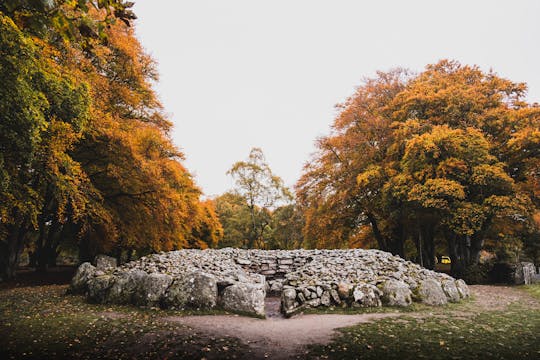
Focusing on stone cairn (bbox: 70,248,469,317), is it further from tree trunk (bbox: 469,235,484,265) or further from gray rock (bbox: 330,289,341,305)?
tree trunk (bbox: 469,235,484,265)

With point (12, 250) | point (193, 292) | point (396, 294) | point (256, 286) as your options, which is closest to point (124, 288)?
point (193, 292)

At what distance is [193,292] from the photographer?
9.69 metres

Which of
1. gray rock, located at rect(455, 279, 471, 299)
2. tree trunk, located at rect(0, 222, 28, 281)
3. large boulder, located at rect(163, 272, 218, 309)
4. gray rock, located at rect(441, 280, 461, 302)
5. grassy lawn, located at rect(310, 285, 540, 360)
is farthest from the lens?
tree trunk, located at rect(0, 222, 28, 281)

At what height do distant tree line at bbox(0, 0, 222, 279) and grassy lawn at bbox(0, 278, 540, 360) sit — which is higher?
distant tree line at bbox(0, 0, 222, 279)

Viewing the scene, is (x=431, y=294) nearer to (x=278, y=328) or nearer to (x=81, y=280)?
(x=278, y=328)

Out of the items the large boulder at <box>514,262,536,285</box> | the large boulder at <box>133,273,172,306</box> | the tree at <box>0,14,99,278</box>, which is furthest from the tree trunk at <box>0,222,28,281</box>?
the large boulder at <box>514,262,536,285</box>

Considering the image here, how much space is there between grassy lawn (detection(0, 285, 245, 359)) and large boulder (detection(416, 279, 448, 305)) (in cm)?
739

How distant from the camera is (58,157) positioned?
10273mm

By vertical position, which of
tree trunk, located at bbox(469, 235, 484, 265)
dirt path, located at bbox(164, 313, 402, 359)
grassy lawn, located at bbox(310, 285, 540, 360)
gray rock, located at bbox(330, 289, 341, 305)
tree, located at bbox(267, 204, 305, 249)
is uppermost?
tree, located at bbox(267, 204, 305, 249)

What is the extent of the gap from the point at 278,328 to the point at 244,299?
83.6 inches

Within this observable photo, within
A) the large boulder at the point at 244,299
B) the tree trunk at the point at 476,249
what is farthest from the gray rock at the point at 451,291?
the tree trunk at the point at 476,249

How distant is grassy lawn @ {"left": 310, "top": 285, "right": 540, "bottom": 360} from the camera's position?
5.36 m

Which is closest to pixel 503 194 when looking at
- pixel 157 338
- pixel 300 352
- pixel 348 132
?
pixel 348 132

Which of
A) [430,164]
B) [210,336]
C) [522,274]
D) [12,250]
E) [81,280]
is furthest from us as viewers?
[430,164]
